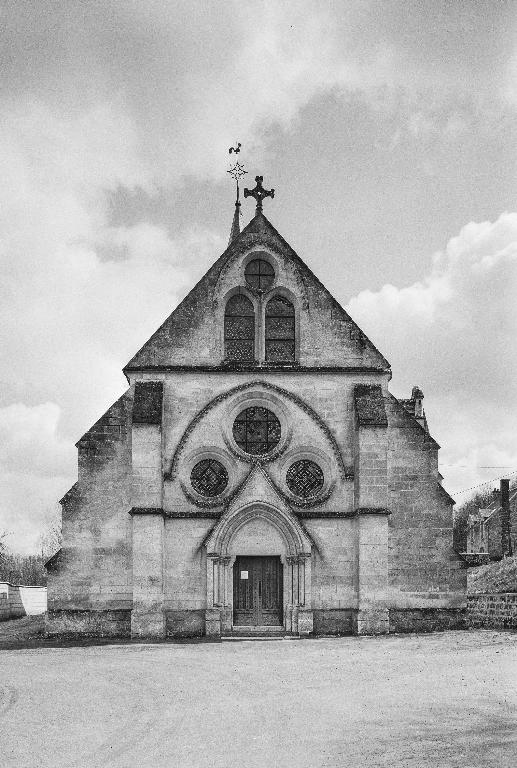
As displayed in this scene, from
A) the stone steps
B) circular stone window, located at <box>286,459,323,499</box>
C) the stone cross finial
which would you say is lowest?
the stone steps

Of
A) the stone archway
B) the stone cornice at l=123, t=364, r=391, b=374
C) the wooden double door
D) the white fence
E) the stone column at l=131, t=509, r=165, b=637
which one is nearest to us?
the stone column at l=131, t=509, r=165, b=637

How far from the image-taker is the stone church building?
1005 inches

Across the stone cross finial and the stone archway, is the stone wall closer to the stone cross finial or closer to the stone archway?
the stone archway

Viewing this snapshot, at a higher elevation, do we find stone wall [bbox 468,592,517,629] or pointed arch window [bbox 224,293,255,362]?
pointed arch window [bbox 224,293,255,362]

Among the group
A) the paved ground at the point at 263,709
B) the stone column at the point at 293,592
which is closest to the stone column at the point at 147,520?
the stone column at the point at 293,592

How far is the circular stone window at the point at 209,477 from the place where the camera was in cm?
2642

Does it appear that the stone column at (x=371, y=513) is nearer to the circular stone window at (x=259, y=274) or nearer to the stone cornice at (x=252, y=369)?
the stone cornice at (x=252, y=369)

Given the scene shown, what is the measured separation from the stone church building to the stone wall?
1.12 metres

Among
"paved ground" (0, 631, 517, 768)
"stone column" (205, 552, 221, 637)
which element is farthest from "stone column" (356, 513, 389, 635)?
"paved ground" (0, 631, 517, 768)

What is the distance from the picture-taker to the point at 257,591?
2620 cm

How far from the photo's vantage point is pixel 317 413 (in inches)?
1054

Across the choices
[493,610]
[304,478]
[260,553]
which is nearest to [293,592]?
[260,553]

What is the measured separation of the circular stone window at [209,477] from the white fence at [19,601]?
18.5 metres

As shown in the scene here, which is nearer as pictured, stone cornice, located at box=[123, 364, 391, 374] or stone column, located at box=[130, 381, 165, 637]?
stone column, located at box=[130, 381, 165, 637]
